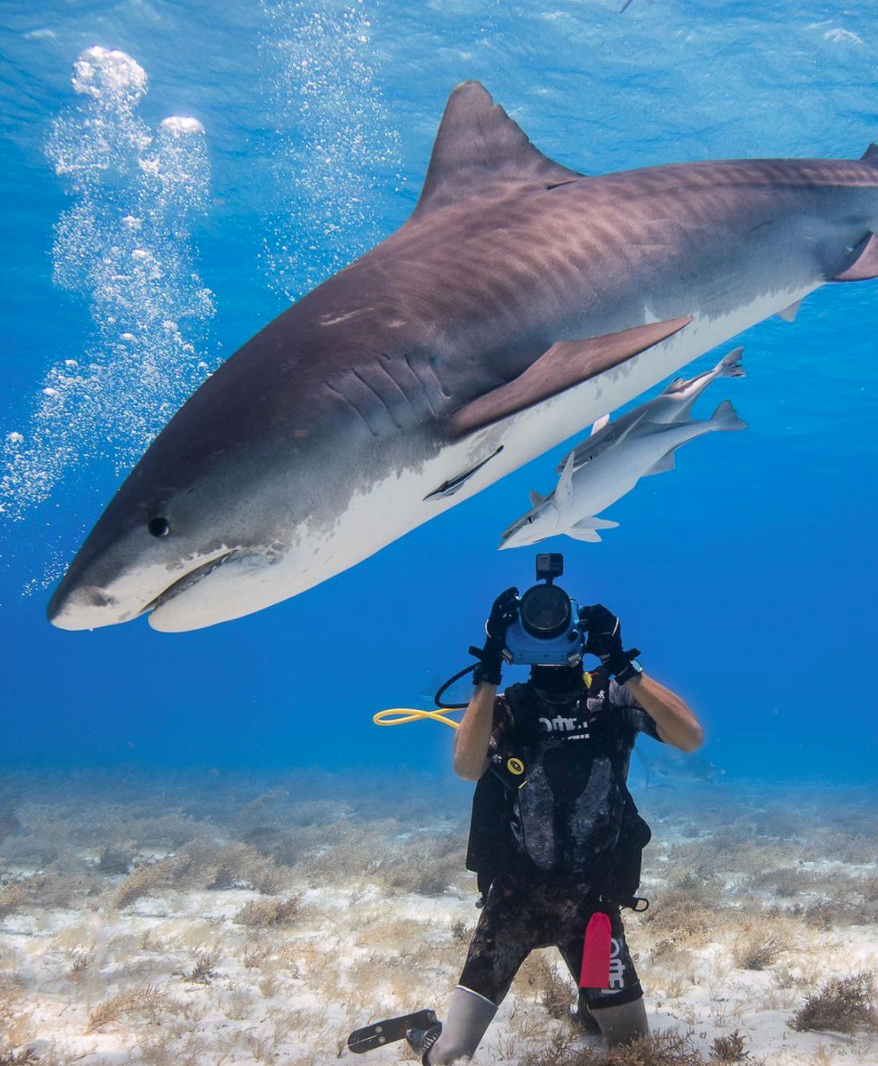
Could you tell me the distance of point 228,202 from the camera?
17.0 m

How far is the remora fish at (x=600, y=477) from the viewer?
339cm

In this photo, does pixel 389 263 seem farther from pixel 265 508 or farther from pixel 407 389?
pixel 265 508

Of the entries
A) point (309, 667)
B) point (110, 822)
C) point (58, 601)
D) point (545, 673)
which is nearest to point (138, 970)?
point (545, 673)

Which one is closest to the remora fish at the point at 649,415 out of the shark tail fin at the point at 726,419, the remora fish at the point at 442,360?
the shark tail fin at the point at 726,419

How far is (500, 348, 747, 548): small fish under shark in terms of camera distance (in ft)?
11.2

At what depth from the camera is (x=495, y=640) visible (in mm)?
3814

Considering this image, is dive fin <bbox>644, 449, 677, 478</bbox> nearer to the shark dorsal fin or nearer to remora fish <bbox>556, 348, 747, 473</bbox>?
remora fish <bbox>556, 348, 747, 473</bbox>

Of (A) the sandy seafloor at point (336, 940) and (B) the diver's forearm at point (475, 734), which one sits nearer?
(B) the diver's forearm at point (475, 734)

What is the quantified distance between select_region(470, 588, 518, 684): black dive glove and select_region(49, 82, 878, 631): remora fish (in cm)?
163

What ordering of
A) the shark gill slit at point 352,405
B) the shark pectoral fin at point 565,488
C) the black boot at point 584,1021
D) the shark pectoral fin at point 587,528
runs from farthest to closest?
the black boot at point 584,1021 → the shark pectoral fin at point 587,528 → the shark pectoral fin at point 565,488 → the shark gill slit at point 352,405

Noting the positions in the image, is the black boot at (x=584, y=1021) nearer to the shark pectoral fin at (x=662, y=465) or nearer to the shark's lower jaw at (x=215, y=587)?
the shark pectoral fin at (x=662, y=465)

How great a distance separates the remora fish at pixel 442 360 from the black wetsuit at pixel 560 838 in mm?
2127

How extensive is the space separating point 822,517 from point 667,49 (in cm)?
5133

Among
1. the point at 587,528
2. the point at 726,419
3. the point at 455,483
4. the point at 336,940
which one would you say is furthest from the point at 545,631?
the point at 336,940
